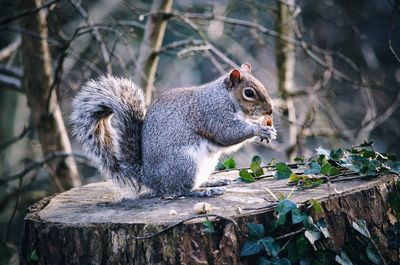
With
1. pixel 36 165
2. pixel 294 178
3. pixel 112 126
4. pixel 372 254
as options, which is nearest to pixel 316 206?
pixel 372 254

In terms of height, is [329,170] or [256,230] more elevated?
[329,170]

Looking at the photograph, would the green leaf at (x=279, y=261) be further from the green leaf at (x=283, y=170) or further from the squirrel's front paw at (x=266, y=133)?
the squirrel's front paw at (x=266, y=133)

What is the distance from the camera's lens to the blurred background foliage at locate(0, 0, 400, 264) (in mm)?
4098

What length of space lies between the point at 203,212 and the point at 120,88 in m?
0.91

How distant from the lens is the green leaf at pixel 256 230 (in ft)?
6.68

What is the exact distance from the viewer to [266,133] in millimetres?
2867

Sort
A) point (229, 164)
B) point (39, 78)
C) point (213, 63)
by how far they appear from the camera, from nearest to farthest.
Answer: point (229, 164) < point (39, 78) < point (213, 63)

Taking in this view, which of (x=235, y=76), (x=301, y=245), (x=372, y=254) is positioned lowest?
(x=372, y=254)

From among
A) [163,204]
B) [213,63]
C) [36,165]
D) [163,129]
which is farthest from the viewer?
[213,63]

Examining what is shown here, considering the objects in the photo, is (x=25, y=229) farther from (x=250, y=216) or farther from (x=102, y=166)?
(x=250, y=216)

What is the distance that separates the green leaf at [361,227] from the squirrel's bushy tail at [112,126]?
1.12 meters

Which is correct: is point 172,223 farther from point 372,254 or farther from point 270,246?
point 372,254

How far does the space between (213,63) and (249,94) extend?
1.57 m

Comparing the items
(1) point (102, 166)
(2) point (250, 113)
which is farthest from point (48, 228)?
(2) point (250, 113)
